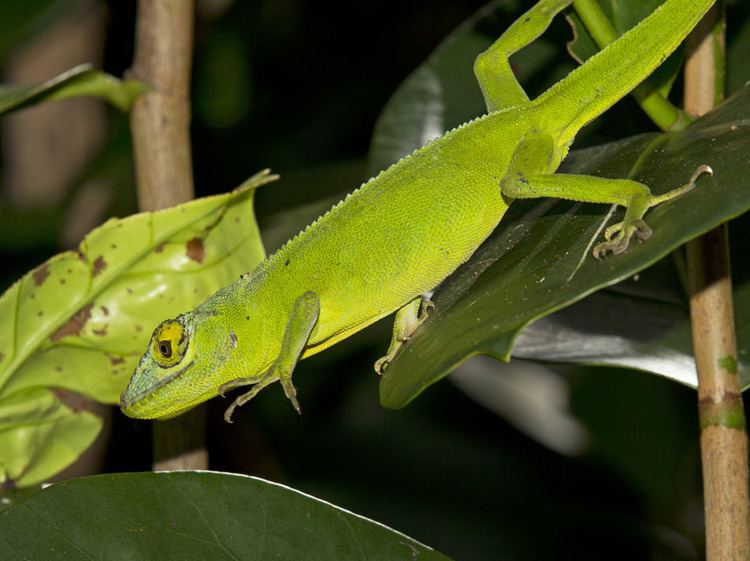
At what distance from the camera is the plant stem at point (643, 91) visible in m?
2.03

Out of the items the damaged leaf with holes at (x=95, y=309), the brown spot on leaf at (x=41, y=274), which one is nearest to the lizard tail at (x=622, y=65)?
the damaged leaf with holes at (x=95, y=309)

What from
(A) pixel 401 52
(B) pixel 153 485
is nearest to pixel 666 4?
(B) pixel 153 485

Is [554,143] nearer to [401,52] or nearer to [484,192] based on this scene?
[484,192]

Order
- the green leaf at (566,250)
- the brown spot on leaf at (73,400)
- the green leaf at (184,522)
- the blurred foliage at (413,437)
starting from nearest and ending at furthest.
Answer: the green leaf at (566,250), the green leaf at (184,522), the brown spot on leaf at (73,400), the blurred foliage at (413,437)

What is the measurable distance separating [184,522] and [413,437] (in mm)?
2384

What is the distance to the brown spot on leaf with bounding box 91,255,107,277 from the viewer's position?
7.04 feet

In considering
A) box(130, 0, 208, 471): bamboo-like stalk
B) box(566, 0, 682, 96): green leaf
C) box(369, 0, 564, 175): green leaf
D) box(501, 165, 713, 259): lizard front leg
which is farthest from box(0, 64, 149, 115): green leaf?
box(566, 0, 682, 96): green leaf

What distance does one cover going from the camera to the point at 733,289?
224cm

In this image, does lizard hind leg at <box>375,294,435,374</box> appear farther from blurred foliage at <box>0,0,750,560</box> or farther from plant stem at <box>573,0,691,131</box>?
blurred foliage at <box>0,0,750,560</box>

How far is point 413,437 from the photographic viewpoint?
406 cm

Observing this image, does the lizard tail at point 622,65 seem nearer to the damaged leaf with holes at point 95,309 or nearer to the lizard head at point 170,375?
the damaged leaf with holes at point 95,309

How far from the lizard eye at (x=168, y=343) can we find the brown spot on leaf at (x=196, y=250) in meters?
0.15

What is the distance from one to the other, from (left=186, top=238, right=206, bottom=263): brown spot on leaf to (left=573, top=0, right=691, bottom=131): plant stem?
0.95 metres

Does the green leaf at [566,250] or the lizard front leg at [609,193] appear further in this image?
the lizard front leg at [609,193]
